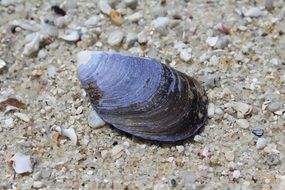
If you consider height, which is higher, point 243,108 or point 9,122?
point 243,108

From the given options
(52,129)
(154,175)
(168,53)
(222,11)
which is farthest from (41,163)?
(222,11)

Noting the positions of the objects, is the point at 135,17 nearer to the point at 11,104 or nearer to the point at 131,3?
the point at 131,3

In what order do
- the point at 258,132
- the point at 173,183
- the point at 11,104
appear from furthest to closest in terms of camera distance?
the point at 11,104 < the point at 258,132 < the point at 173,183

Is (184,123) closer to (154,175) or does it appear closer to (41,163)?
(154,175)

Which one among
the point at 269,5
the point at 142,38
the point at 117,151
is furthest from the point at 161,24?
the point at 117,151

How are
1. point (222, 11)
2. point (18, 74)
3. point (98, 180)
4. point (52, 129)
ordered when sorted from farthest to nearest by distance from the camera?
1. point (222, 11)
2. point (18, 74)
3. point (52, 129)
4. point (98, 180)

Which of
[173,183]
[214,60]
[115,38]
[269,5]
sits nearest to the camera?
[173,183]

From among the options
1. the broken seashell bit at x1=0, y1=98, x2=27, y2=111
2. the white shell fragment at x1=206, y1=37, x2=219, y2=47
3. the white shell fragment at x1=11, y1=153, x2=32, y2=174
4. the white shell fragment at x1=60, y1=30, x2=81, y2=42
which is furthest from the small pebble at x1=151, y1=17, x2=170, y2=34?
the white shell fragment at x1=11, y1=153, x2=32, y2=174
